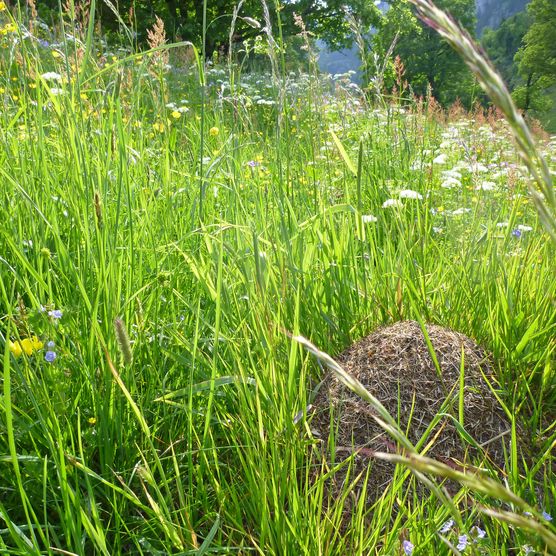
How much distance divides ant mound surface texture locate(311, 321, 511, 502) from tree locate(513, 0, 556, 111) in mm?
43221

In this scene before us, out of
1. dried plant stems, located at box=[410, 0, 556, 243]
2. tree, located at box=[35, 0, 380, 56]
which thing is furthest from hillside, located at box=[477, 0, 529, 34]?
dried plant stems, located at box=[410, 0, 556, 243]

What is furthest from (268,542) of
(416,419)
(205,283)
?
(205,283)

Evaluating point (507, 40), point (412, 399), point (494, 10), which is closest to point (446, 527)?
point (412, 399)

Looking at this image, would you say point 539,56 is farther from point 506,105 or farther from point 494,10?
point 494,10

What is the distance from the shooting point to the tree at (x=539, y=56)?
4047 centimetres

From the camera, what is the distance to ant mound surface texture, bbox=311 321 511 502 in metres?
1.36

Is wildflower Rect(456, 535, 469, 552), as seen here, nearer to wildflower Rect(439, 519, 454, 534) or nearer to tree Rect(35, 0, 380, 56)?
wildflower Rect(439, 519, 454, 534)

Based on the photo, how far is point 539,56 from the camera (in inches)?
1612

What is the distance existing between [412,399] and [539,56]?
46.0 metres

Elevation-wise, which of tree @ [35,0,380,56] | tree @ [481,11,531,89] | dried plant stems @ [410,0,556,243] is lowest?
tree @ [481,11,531,89]

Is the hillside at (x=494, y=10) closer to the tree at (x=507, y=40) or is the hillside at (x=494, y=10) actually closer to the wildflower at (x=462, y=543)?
the tree at (x=507, y=40)

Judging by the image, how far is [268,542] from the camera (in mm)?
1121

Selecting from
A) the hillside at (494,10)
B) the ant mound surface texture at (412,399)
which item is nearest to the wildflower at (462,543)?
the ant mound surface texture at (412,399)

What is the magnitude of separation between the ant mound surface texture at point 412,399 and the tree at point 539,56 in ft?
142
